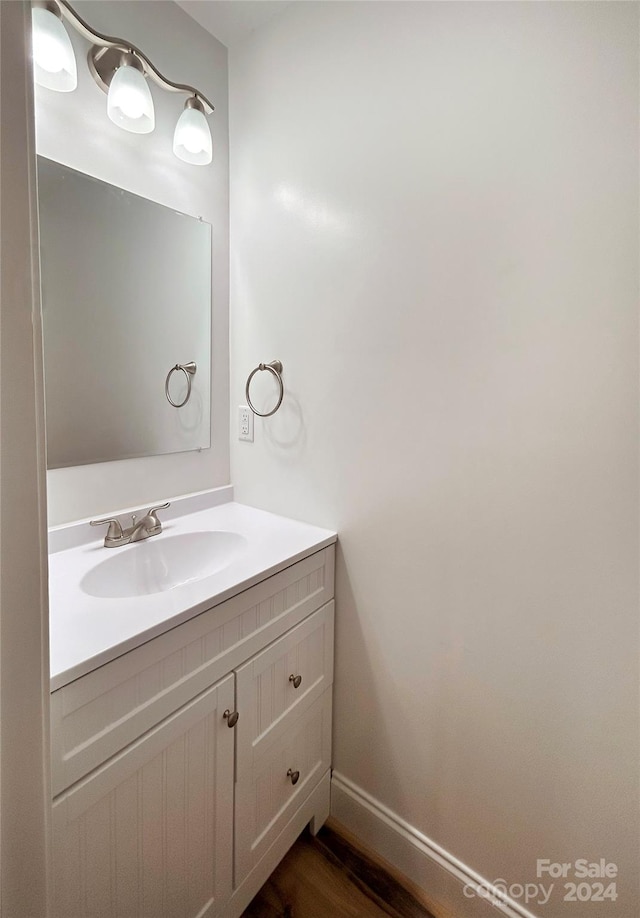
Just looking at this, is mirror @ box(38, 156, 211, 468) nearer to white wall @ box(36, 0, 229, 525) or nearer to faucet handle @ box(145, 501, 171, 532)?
white wall @ box(36, 0, 229, 525)

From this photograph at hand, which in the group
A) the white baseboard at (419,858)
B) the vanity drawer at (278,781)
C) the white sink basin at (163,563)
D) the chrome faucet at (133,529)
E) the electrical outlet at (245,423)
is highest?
the electrical outlet at (245,423)

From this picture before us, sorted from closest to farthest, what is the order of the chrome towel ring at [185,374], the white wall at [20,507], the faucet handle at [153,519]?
the white wall at [20,507] → the faucet handle at [153,519] → the chrome towel ring at [185,374]

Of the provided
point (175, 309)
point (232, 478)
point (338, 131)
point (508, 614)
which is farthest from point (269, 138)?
Answer: point (508, 614)

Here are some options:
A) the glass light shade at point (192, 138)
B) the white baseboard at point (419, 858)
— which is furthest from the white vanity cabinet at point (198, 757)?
the glass light shade at point (192, 138)

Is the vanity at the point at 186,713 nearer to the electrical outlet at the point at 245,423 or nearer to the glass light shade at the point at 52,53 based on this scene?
the electrical outlet at the point at 245,423

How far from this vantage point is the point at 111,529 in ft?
3.92

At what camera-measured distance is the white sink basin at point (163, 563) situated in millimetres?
1115

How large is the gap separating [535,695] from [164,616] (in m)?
0.85

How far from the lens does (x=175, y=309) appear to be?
1.40 meters

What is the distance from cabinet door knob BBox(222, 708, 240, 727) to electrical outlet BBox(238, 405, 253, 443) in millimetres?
859

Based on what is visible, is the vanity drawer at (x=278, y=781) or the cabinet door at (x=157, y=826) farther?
the vanity drawer at (x=278, y=781)

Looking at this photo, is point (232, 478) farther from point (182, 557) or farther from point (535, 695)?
point (535, 695)

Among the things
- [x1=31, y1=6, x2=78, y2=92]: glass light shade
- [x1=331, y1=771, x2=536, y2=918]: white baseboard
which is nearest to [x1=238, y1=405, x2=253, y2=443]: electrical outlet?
[x1=31, y1=6, x2=78, y2=92]: glass light shade

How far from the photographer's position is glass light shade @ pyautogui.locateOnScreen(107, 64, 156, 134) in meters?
1.11
